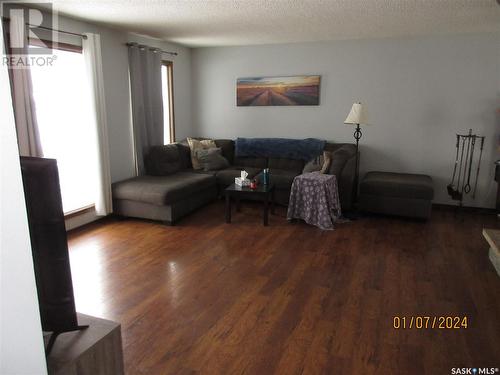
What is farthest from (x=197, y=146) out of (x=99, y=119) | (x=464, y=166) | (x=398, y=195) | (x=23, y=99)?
(x=464, y=166)

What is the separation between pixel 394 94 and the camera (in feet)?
16.5

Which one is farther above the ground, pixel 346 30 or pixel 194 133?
pixel 346 30

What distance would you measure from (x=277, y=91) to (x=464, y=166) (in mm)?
2817

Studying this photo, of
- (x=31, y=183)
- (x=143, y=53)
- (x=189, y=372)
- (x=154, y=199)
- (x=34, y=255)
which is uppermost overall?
(x=143, y=53)

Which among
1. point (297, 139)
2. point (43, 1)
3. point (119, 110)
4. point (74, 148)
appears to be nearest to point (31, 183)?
point (43, 1)

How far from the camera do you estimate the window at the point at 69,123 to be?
3.67 m

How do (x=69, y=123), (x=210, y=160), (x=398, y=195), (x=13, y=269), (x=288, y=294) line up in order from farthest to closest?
(x=210, y=160)
(x=398, y=195)
(x=69, y=123)
(x=288, y=294)
(x=13, y=269)

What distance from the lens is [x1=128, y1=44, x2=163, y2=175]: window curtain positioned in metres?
4.64

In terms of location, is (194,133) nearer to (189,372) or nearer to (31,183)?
(189,372)

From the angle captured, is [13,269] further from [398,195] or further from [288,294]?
[398,195]

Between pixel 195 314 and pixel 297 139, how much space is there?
366 cm

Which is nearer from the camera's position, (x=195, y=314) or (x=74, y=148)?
(x=195, y=314)

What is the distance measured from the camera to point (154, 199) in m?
4.08
